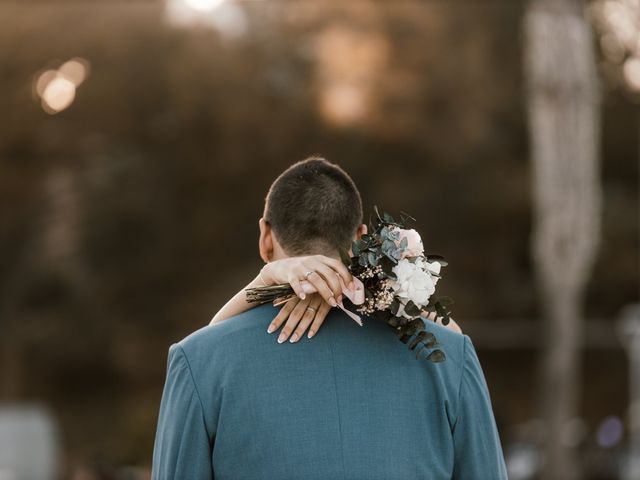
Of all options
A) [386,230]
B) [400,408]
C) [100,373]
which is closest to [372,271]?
[386,230]

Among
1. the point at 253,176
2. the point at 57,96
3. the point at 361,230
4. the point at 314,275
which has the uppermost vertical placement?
the point at 57,96

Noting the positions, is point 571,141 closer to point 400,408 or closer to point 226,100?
point 226,100

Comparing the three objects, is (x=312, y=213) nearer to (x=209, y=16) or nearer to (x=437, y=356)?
(x=437, y=356)

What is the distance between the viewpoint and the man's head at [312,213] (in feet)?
7.55

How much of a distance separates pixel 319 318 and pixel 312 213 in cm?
23

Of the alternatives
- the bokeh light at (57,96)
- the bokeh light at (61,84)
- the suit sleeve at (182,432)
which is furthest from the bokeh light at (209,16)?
the suit sleeve at (182,432)

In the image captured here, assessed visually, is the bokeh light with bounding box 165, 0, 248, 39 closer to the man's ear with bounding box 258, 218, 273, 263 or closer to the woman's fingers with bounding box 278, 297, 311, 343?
the man's ear with bounding box 258, 218, 273, 263

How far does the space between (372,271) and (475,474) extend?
48 centimetres

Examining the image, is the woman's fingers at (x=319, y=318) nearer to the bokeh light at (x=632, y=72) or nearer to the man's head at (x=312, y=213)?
the man's head at (x=312, y=213)

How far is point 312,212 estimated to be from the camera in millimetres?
2293

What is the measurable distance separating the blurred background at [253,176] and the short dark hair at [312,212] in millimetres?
11323

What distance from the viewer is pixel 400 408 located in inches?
86.8

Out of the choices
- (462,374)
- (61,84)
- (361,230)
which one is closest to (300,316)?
(361,230)

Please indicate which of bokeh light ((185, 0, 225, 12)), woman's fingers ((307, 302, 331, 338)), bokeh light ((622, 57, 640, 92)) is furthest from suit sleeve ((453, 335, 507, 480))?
bokeh light ((622, 57, 640, 92))
